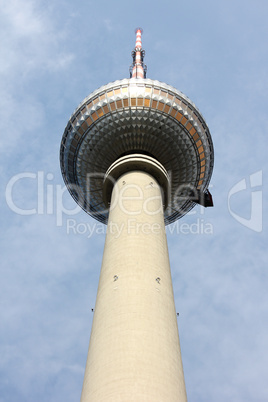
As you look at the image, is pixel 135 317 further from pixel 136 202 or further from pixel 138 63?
pixel 138 63

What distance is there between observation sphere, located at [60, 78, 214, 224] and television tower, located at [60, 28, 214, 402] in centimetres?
8

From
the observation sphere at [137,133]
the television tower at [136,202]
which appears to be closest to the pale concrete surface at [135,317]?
the television tower at [136,202]

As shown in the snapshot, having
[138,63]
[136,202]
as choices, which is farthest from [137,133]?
[138,63]

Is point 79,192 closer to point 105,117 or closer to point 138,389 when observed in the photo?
point 105,117

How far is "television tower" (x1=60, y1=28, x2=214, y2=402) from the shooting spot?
2139cm

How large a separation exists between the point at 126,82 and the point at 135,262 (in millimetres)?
18446

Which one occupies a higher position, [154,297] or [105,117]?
[105,117]

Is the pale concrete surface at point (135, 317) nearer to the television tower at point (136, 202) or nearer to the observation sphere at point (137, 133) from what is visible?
the television tower at point (136, 202)

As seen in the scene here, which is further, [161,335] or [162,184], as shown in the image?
[162,184]

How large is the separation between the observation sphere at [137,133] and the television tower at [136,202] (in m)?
0.08

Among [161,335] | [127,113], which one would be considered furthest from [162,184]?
[161,335]

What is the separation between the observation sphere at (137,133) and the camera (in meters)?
37.9

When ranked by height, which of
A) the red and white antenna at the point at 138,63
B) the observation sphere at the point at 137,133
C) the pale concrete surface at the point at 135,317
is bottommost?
the pale concrete surface at the point at 135,317

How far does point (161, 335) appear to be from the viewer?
23.0 metres
